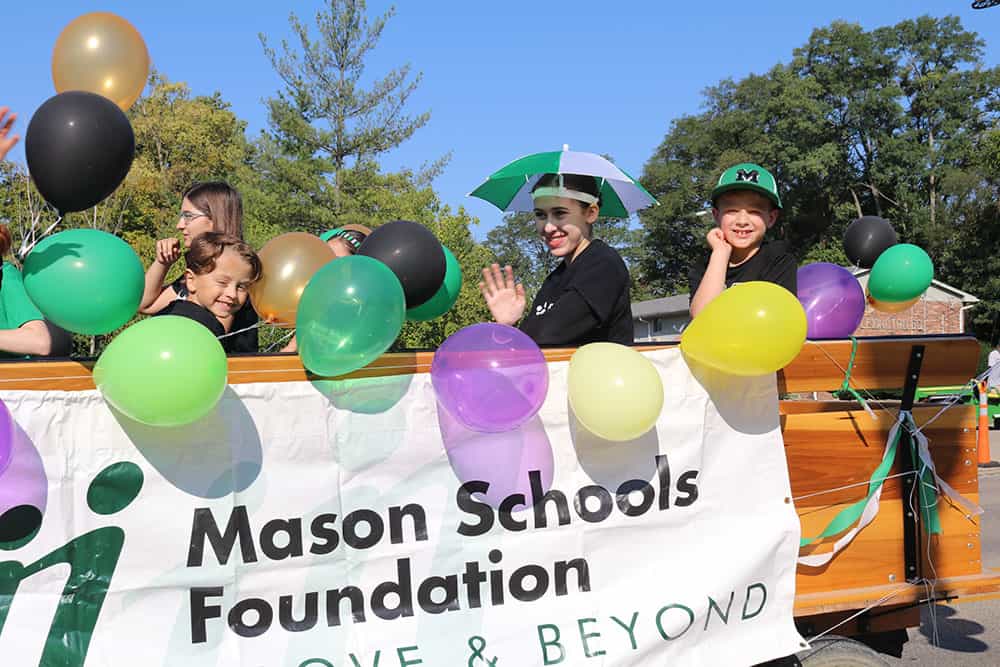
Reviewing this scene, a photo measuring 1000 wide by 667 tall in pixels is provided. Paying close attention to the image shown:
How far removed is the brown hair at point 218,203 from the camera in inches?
137

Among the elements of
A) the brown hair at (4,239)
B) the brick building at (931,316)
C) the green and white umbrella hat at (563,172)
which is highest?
the brick building at (931,316)

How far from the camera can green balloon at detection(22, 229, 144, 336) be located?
233 cm

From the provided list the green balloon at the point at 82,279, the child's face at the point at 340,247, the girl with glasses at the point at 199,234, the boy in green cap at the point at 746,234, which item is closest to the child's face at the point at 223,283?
the girl with glasses at the point at 199,234

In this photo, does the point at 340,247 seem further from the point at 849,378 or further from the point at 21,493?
the point at 849,378

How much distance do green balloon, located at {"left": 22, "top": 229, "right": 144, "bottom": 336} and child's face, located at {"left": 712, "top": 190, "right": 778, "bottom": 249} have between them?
242cm

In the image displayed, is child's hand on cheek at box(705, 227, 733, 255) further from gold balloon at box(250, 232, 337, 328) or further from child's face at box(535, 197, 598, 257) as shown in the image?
gold balloon at box(250, 232, 337, 328)

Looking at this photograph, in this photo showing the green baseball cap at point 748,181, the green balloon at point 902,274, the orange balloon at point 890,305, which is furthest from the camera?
the orange balloon at point 890,305

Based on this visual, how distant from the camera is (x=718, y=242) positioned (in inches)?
138

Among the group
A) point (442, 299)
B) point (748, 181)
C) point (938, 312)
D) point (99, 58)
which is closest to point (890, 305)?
point (748, 181)

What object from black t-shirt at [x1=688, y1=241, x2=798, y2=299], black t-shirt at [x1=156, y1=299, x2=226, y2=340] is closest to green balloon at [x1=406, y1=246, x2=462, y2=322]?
black t-shirt at [x1=156, y1=299, x2=226, y2=340]

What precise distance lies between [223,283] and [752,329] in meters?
1.82

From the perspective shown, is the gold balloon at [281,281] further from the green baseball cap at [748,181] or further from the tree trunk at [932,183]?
the tree trunk at [932,183]

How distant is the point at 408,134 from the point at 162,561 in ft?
65.0

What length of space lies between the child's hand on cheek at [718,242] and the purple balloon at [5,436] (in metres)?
2.54
